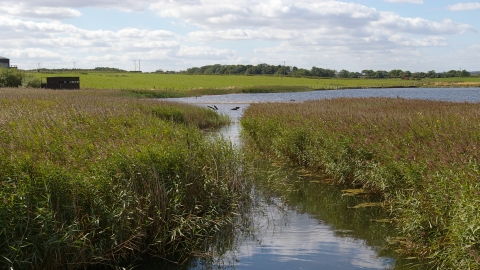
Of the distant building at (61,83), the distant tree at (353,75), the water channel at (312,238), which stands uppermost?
the distant tree at (353,75)

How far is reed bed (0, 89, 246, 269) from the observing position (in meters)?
7.71

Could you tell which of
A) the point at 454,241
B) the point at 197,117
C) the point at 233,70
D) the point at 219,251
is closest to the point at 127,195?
the point at 219,251

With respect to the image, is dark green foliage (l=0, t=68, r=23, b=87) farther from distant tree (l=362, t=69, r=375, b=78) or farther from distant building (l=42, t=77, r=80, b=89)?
distant tree (l=362, t=69, r=375, b=78)

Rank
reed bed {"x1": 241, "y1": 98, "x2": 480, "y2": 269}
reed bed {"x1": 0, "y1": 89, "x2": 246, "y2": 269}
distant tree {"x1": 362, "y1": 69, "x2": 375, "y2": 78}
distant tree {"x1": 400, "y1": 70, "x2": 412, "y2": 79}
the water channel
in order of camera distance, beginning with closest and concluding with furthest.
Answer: reed bed {"x1": 0, "y1": 89, "x2": 246, "y2": 269} < reed bed {"x1": 241, "y1": 98, "x2": 480, "y2": 269} < the water channel < distant tree {"x1": 400, "y1": 70, "x2": 412, "y2": 79} < distant tree {"x1": 362, "y1": 69, "x2": 375, "y2": 78}

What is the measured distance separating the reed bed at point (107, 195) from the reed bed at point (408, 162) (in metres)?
3.41

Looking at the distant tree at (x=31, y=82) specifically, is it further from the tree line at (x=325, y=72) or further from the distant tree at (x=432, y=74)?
the distant tree at (x=432, y=74)

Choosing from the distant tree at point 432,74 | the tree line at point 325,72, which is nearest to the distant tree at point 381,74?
the tree line at point 325,72

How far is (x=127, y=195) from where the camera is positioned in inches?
354

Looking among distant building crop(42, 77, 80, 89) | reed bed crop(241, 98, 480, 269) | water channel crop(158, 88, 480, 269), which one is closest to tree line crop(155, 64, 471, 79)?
distant building crop(42, 77, 80, 89)

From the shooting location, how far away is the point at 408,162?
11.1 metres

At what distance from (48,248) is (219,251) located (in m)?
3.41

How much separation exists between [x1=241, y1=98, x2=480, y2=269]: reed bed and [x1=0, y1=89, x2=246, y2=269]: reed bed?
3.41 metres

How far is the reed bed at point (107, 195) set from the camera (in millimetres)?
7707

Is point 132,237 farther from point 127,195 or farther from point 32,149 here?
point 32,149
